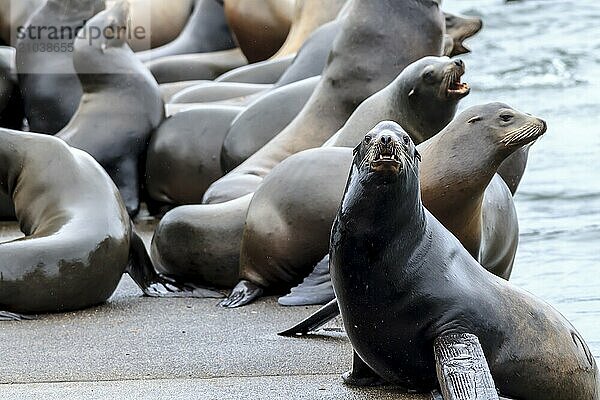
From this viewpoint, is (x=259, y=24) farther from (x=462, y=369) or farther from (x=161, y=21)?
(x=462, y=369)

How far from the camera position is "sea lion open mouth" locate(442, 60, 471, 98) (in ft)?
16.8

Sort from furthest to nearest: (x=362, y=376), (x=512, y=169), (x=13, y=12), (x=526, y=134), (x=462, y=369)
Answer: (x=13, y=12), (x=512, y=169), (x=526, y=134), (x=362, y=376), (x=462, y=369)

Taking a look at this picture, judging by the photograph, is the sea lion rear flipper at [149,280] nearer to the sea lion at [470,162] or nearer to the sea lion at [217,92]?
the sea lion at [470,162]

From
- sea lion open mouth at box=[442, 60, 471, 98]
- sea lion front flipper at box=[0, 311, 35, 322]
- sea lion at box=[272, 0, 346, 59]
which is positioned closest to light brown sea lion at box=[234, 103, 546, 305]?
sea lion open mouth at box=[442, 60, 471, 98]

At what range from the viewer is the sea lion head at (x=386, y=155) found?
3.25 m

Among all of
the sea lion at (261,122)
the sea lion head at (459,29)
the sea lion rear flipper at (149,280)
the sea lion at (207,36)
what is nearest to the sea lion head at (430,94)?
the sea lion rear flipper at (149,280)

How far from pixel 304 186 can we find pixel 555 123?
7519mm

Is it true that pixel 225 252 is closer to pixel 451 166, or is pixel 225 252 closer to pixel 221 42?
pixel 451 166

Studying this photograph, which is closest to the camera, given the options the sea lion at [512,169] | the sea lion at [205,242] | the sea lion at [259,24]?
the sea lion at [205,242]

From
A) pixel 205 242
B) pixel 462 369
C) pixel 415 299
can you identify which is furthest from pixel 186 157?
pixel 462 369

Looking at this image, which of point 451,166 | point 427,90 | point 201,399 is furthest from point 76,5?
point 201,399

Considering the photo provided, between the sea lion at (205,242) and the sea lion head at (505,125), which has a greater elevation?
the sea lion head at (505,125)

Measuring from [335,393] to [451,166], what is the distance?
1168 mm

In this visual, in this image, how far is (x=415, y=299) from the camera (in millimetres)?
3443
